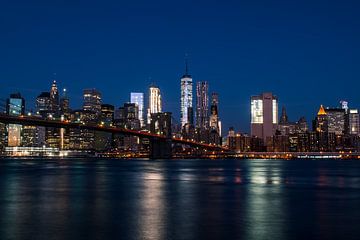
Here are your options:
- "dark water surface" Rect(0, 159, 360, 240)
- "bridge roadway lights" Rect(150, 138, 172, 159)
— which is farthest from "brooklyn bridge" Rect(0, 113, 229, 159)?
"dark water surface" Rect(0, 159, 360, 240)

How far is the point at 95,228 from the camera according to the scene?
51.8ft

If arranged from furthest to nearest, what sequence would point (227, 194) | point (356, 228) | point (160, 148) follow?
1. point (160, 148)
2. point (227, 194)
3. point (356, 228)

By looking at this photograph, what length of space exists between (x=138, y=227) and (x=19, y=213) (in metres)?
5.76

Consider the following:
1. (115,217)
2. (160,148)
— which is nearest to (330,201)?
(115,217)

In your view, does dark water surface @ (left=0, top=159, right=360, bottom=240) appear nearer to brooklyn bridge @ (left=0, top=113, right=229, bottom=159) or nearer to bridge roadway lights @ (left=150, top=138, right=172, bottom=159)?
brooklyn bridge @ (left=0, top=113, right=229, bottom=159)

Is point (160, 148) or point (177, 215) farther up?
point (160, 148)

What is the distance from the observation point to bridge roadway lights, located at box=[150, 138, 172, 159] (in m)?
123

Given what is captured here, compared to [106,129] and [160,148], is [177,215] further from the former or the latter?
[160,148]

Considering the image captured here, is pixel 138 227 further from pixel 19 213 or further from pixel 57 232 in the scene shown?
pixel 19 213

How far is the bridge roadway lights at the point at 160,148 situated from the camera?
123 metres

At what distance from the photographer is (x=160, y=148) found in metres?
125

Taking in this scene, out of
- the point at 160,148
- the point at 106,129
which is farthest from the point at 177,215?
the point at 160,148

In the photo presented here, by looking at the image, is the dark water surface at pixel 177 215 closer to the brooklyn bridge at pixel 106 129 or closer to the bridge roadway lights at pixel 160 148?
the brooklyn bridge at pixel 106 129

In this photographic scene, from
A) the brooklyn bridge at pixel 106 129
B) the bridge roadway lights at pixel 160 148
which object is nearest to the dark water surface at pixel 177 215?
the brooklyn bridge at pixel 106 129
